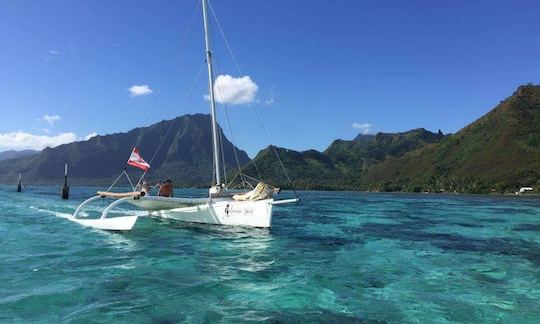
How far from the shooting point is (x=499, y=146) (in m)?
200

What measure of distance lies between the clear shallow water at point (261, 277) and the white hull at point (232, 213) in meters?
1.35

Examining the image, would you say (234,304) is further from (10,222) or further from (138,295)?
(10,222)

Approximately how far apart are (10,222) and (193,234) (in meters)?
15.5

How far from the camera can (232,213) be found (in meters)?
26.4

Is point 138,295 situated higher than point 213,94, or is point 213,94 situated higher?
point 213,94

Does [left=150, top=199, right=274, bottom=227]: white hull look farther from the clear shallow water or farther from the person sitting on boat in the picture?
the person sitting on boat

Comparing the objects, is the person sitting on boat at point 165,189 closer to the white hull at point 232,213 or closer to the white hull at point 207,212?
the white hull at point 207,212

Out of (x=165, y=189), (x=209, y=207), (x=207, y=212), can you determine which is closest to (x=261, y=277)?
(x=209, y=207)

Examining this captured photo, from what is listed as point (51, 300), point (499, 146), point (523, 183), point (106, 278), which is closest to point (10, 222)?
point (106, 278)

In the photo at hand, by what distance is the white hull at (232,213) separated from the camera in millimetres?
25734

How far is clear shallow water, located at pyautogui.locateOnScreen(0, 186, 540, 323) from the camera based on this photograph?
33.1 ft

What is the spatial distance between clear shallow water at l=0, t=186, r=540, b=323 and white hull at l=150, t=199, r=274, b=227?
1351mm

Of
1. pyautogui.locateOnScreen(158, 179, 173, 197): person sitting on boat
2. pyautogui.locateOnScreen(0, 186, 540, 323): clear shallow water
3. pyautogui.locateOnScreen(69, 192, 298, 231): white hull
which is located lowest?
pyautogui.locateOnScreen(0, 186, 540, 323): clear shallow water

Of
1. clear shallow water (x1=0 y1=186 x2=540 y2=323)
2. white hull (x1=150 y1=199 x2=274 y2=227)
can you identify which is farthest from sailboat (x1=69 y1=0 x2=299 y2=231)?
clear shallow water (x1=0 y1=186 x2=540 y2=323)
